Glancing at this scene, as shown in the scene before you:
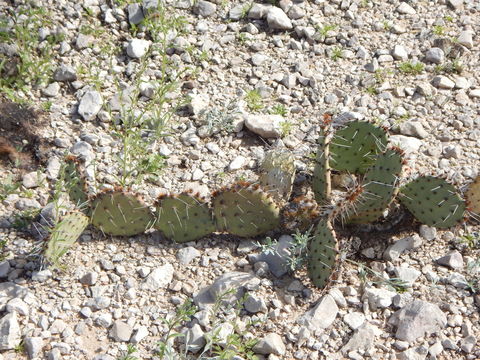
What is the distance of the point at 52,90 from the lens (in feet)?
18.8

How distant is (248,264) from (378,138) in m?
1.19

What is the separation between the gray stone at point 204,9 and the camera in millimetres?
6504

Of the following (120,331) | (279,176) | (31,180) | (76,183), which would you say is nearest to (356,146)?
(279,176)

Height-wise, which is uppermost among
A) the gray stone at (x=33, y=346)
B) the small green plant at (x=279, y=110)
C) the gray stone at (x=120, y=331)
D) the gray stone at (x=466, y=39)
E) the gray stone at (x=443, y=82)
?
the gray stone at (x=466, y=39)

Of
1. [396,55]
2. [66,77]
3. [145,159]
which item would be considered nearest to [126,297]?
[145,159]

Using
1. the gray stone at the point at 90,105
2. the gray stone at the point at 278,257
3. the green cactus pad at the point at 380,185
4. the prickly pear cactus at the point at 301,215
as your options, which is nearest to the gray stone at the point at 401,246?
the green cactus pad at the point at 380,185

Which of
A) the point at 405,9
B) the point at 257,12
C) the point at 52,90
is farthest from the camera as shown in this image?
the point at 405,9

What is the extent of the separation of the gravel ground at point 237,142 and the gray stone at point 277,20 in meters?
0.01

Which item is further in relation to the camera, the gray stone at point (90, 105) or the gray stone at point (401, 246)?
the gray stone at point (90, 105)

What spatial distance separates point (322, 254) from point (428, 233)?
2.90 feet

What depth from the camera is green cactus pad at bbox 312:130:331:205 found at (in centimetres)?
470

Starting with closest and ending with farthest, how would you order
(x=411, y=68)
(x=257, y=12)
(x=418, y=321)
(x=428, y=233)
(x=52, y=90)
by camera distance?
1. (x=418, y=321)
2. (x=428, y=233)
3. (x=52, y=90)
4. (x=411, y=68)
5. (x=257, y=12)

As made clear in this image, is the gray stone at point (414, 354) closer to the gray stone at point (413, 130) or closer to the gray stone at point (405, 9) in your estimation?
the gray stone at point (413, 130)

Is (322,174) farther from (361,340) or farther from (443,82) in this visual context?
(443,82)
